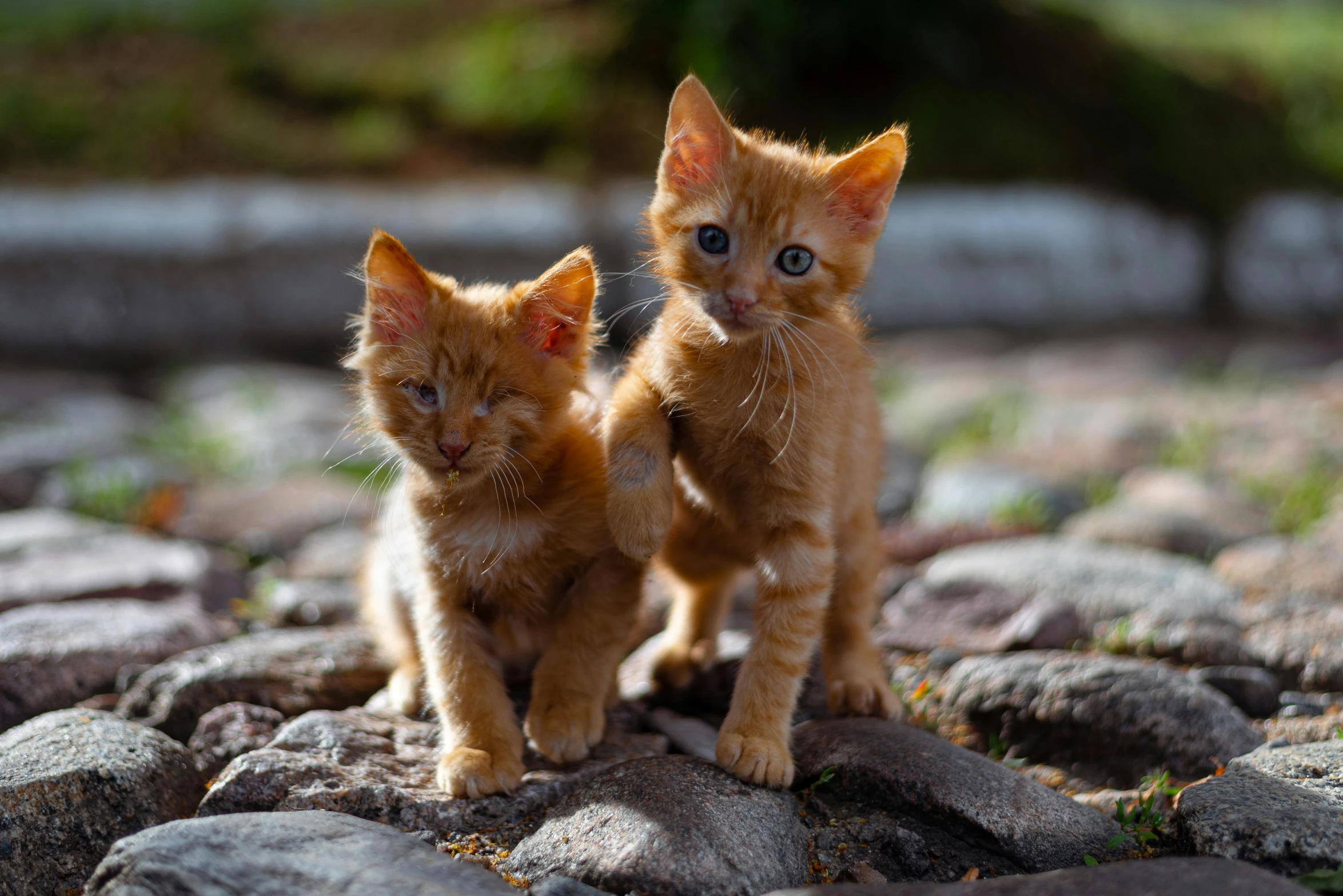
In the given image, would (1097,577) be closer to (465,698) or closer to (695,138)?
(695,138)

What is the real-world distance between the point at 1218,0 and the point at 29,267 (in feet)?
39.9

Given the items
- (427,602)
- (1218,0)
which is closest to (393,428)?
(427,602)

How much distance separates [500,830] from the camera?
7.38 feet

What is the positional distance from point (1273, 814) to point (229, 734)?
214 centimetres

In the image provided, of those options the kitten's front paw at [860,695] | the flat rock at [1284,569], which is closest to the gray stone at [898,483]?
the flat rock at [1284,569]

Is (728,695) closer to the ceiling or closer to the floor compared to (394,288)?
closer to the floor

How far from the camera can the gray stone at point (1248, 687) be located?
109 inches

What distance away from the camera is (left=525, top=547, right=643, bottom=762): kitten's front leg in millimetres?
2498

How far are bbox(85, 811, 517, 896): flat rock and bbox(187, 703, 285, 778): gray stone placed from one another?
53 centimetres

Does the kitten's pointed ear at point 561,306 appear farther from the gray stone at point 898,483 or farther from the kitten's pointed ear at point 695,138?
the gray stone at point 898,483

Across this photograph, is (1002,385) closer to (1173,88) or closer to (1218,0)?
(1173,88)

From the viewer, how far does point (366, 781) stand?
232 centimetres

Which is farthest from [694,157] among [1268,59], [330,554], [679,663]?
[1268,59]

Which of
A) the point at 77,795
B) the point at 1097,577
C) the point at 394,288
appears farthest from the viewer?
the point at 1097,577
